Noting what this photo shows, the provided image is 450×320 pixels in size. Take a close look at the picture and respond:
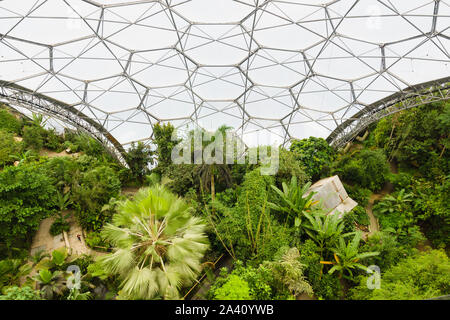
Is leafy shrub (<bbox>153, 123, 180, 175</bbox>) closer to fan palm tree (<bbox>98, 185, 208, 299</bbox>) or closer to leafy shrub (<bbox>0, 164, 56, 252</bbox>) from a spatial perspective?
leafy shrub (<bbox>0, 164, 56, 252</bbox>)

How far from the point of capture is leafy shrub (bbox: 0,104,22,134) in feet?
58.3

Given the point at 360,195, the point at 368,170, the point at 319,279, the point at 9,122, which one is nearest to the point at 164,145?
the point at 319,279

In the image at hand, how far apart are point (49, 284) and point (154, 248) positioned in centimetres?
514

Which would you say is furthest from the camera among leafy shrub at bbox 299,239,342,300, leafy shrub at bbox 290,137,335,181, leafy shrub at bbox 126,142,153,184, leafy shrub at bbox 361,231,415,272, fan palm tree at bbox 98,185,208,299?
leafy shrub at bbox 126,142,153,184

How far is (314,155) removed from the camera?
48.6 ft

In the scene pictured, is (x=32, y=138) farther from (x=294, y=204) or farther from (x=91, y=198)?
(x=294, y=204)

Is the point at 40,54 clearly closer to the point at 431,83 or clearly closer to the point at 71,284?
the point at 71,284

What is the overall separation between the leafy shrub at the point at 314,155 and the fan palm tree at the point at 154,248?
375 inches

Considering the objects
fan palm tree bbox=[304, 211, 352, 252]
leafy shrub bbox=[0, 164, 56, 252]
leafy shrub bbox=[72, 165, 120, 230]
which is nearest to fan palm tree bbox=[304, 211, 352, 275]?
fan palm tree bbox=[304, 211, 352, 252]

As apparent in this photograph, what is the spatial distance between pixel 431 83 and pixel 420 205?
6.91m

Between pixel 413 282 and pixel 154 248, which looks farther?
pixel 413 282

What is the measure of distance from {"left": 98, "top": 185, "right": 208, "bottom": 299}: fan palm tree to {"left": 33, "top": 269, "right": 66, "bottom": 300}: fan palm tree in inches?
123

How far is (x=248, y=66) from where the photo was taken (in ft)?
49.3

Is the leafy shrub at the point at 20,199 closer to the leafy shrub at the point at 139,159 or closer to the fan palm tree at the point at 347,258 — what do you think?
the leafy shrub at the point at 139,159
